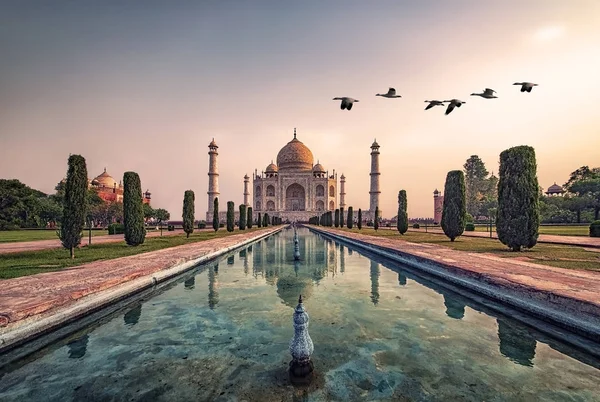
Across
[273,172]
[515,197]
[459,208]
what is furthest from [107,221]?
[515,197]

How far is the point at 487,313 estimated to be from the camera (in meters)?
4.30

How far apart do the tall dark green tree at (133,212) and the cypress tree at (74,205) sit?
7.95 ft

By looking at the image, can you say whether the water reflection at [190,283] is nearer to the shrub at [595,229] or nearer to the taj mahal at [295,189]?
the shrub at [595,229]

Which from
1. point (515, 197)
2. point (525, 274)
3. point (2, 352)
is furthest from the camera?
point (515, 197)

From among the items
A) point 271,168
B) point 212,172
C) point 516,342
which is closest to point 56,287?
point 516,342

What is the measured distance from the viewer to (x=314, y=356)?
297cm

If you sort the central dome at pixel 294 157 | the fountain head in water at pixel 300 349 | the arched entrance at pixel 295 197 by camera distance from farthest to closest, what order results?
the arched entrance at pixel 295 197 → the central dome at pixel 294 157 → the fountain head in water at pixel 300 349

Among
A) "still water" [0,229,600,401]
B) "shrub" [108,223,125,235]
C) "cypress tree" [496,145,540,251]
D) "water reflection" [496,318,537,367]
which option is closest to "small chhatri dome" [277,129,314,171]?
"shrub" [108,223,125,235]

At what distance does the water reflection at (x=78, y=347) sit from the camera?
3045mm

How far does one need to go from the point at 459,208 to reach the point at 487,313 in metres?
10.6

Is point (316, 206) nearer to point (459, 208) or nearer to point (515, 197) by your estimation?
point (459, 208)

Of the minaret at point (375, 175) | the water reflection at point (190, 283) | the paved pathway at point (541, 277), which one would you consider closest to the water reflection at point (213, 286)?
the water reflection at point (190, 283)

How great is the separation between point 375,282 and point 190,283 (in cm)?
371

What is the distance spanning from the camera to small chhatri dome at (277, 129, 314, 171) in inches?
2325
